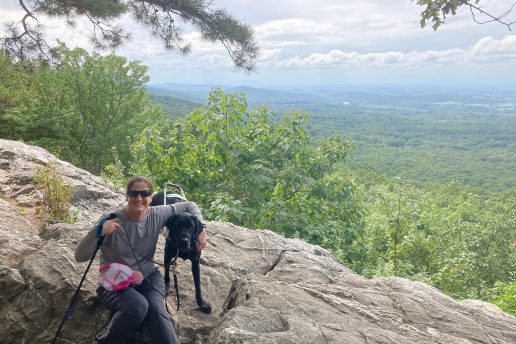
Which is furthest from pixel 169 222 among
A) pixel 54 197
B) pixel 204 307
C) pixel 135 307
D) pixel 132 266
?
pixel 54 197

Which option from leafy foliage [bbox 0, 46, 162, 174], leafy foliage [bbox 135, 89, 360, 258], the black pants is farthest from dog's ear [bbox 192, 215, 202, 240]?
leafy foliage [bbox 0, 46, 162, 174]

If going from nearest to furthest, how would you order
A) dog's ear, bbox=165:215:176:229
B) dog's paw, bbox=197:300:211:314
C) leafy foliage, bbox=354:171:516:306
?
1. dog's ear, bbox=165:215:176:229
2. dog's paw, bbox=197:300:211:314
3. leafy foliage, bbox=354:171:516:306

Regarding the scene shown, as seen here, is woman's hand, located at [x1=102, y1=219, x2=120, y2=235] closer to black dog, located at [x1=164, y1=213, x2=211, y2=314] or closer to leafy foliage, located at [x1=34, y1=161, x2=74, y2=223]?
black dog, located at [x1=164, y1=213, x2=211, y2=314]

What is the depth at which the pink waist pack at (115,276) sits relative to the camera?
417 cm

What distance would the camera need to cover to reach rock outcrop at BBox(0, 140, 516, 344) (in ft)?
14.0

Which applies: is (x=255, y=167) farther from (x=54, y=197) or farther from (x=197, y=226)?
(x=197, y=226)

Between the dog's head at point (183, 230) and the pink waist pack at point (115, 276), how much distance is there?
1.78 feet

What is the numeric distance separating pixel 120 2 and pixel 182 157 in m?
3.45

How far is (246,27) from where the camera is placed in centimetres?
845

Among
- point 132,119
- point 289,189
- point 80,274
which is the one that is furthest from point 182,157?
point 132,119

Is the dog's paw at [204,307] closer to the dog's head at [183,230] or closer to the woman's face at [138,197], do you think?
the dog's head at [183,230]

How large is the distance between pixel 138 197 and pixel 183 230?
58 centimetres

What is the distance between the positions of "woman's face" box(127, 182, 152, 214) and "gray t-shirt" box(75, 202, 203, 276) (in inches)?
6.2

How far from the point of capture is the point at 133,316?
402cm
